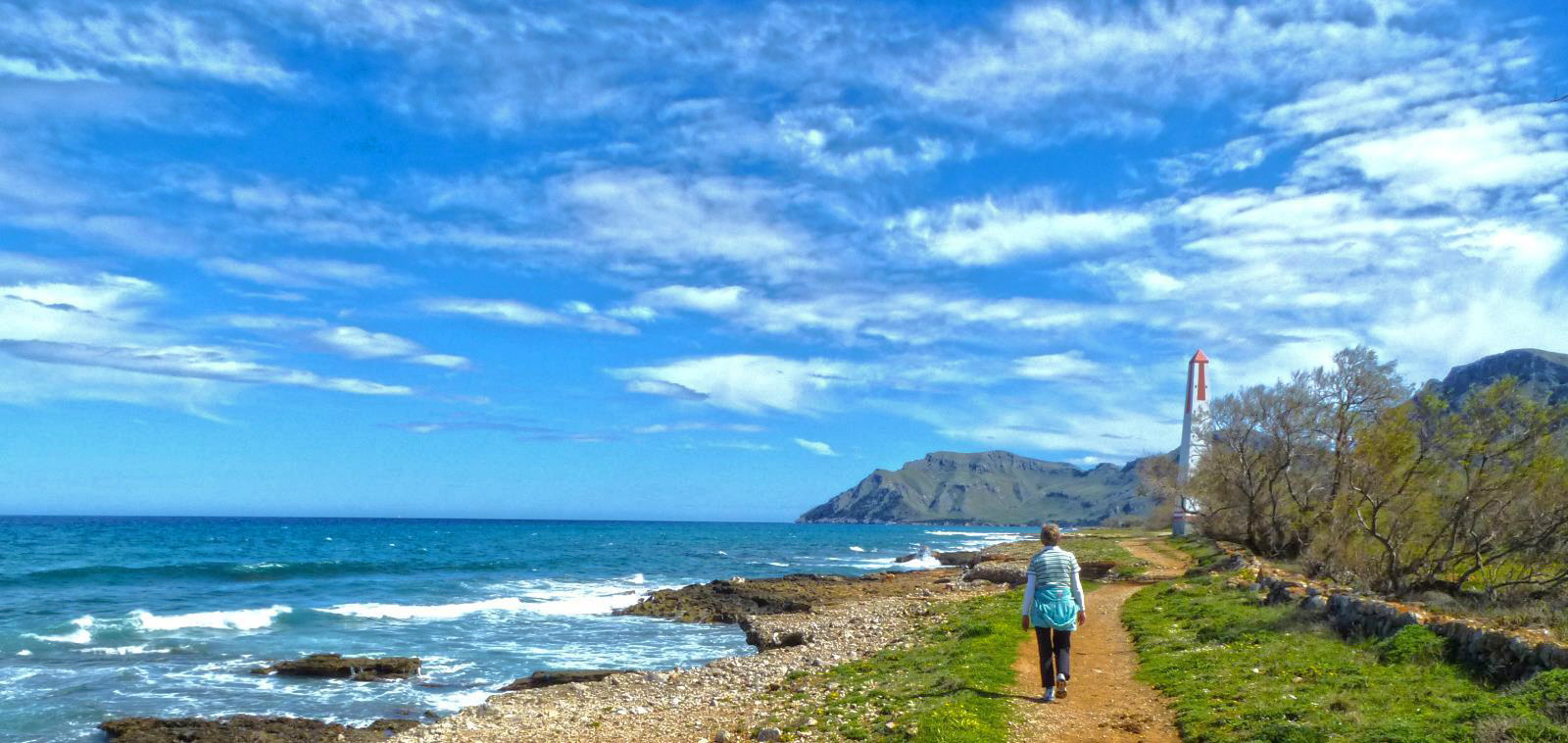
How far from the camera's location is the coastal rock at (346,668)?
71.1 ft

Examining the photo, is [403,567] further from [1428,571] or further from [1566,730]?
[1566,730]

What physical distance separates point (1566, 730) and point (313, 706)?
19.9 m

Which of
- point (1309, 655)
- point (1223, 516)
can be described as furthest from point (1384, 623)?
point (1223, 516)

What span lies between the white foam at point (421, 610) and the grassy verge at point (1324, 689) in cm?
2709

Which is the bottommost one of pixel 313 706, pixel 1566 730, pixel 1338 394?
pixel 313 706

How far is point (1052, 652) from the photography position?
11.1 metres

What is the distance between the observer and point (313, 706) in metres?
18.5

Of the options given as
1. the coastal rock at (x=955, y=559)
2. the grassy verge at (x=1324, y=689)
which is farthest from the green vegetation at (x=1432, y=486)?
the coastal rock at (x=955, y=559)

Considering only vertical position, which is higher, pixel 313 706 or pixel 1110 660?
pixel 1110 660

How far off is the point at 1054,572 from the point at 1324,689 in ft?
10.2

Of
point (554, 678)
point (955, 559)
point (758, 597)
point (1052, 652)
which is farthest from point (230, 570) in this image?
point (1052, 652)

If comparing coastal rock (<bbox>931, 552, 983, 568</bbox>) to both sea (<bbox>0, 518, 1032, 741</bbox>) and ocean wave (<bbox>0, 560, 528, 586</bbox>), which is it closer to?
sea (<bbox>0, 518, 1032, 741</bbox>)

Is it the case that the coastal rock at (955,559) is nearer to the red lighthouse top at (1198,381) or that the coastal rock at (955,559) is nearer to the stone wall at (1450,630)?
the red lighthouse top at (1198,381)

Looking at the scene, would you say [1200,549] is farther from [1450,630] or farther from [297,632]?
[297,632]
